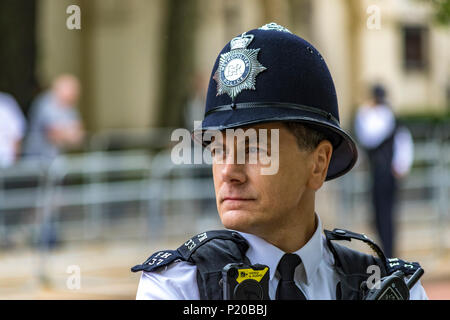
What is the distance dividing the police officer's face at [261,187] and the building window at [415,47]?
2445cm

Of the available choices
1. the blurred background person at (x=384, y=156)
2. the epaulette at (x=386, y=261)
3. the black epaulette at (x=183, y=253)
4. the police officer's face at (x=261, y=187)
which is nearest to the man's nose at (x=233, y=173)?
the police officer's face at (x=261, y=187)

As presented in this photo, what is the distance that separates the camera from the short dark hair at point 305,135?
2.32m

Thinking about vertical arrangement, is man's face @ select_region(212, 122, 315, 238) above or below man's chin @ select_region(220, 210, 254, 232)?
above

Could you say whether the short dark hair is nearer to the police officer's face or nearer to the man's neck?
the police officer's face

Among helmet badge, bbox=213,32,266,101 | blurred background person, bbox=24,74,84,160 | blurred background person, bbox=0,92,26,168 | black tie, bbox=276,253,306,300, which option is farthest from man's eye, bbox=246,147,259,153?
blurred background person, bbox=24,74,84,160

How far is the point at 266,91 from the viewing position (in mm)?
2273

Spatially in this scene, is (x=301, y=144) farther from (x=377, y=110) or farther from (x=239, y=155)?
(x=377, y=110)

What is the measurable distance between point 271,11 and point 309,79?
8.33m

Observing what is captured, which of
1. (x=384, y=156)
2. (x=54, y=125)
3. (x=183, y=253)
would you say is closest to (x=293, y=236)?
(x=183, y=253)

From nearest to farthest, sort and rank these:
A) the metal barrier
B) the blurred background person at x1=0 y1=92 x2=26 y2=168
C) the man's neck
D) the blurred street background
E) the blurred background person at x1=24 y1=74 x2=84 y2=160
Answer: the man's neck, the blurred street background, the blurred background person at x1=0 y1=92 x2=26 y2=168, the metal barrier, the blurred background person at x1=24 y1=74 x2=84 y2=160

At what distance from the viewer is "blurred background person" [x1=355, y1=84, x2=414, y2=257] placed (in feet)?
29.9

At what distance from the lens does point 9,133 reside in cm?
937

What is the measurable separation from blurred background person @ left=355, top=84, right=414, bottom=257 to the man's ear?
6744mm

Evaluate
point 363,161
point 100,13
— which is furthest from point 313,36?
point 100,13
